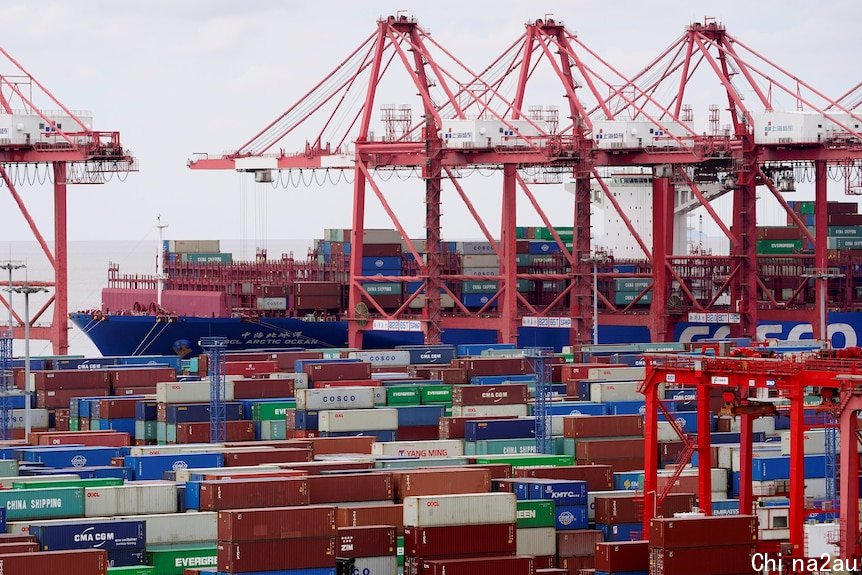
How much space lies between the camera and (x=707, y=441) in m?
37.5

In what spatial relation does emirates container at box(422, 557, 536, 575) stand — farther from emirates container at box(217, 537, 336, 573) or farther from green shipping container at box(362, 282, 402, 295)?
green shipping container at box(362, 282, 402, 295)

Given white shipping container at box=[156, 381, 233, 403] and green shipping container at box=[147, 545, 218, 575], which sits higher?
white shipping container at box=[156, 381, 233, 403]

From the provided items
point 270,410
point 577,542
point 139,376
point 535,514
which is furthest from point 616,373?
point 535,514

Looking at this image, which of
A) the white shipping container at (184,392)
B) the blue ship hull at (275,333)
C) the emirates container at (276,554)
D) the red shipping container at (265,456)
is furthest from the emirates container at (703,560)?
the blue ship hull at (275,333)

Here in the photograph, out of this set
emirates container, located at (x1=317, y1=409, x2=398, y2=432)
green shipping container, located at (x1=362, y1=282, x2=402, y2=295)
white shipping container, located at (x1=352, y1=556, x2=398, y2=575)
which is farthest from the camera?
green shipping container, located at (x1=362, y1=282, x2=402, y2=295)

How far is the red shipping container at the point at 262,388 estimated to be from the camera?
5341 centimetres

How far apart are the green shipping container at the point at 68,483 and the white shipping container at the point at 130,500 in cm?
165

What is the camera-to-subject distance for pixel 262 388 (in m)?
53.8

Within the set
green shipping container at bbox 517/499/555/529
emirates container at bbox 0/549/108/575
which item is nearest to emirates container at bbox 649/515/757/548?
green shipping container at bbox 517/499/555/529

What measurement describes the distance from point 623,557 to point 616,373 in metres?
21.7

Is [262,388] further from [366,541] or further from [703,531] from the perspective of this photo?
[703,531]

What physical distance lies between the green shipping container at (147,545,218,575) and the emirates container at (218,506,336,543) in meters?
1.49

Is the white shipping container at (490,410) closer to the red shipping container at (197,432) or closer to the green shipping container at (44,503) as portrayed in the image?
the red shipping container at (197,432)

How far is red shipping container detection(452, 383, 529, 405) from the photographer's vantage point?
5053cm
